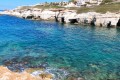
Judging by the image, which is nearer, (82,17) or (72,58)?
(72,58)

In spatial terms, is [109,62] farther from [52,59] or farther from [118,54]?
[52,59]

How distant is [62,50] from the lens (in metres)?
47.9

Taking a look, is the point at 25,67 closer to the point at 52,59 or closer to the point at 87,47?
the point at 52,59

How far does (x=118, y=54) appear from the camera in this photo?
44438 mm

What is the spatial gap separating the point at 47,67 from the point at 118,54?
16.3 metres

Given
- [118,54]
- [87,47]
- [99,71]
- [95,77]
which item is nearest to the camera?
[95,77]

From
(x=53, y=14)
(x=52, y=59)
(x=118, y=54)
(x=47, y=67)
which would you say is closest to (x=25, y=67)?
(x=47, y=67)

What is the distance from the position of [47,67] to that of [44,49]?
45.9 ft

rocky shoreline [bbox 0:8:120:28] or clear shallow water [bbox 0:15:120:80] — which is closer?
clear shallow water [bbox 0:15:120:80]

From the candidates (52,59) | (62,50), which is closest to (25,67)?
(52,59)

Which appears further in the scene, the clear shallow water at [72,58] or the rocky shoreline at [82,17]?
the rocky shoreline at [82,17]

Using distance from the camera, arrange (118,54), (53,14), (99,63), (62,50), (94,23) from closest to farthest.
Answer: (99,63)
(118,54)
(62,50)
(94,23)
(53,14)

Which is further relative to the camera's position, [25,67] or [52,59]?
[52,59]

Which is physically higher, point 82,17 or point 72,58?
point 82,17
